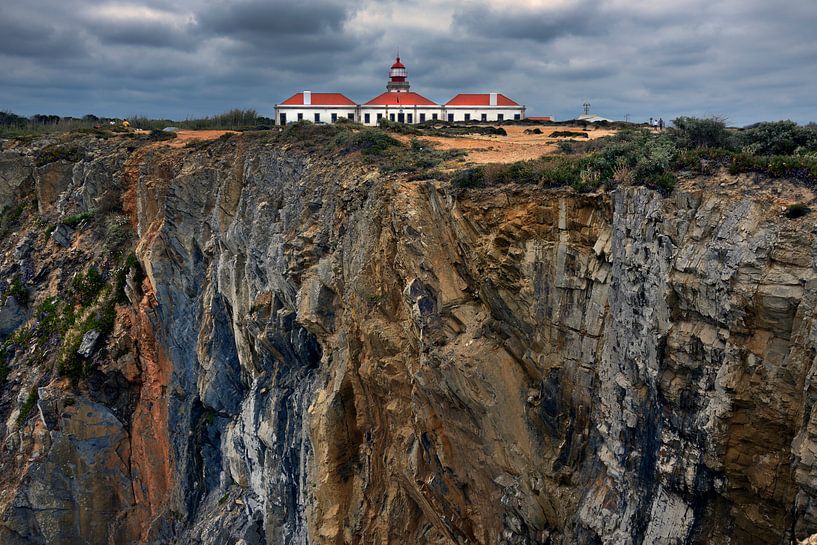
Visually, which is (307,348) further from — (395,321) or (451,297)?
(451,297)

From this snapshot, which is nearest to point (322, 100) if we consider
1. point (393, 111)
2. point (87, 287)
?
point (393, 111)

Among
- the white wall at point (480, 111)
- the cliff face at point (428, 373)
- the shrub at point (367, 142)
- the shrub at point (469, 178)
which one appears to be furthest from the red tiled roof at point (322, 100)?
the shrub at point (469, 178)

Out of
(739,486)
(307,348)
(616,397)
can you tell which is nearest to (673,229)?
(616,397)

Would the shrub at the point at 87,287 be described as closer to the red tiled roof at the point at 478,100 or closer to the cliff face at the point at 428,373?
the cliff face at the point at 428,373

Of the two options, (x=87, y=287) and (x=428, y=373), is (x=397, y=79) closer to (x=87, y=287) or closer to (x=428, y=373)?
(x=87, y=287)

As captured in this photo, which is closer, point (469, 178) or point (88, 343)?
point (469, 178)

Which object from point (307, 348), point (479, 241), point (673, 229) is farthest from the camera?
point (307, 348)
